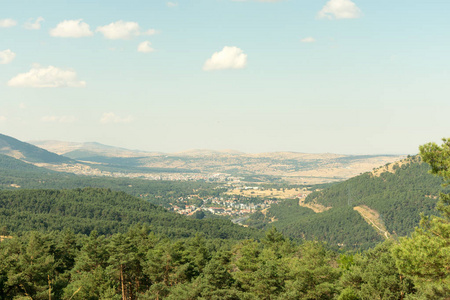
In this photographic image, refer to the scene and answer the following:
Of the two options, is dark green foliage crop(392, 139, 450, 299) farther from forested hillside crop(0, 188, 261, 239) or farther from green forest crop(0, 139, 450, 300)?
forested hillside crop(0, 188, 261, 239)

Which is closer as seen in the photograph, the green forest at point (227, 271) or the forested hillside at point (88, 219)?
the green forest at point (227, 271)

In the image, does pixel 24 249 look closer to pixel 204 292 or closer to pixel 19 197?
pixel 204 292

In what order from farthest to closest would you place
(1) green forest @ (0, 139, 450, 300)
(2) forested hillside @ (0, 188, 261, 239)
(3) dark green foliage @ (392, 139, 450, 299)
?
(2) forested hillside @ (0, 188, 261, 239) → (1) green forest @ (0, 139, 450, 300) → (3) dark green foliage @ (392, 139, 450, 299)

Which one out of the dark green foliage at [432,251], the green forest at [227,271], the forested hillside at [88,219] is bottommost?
the forested hillside at [88,219]

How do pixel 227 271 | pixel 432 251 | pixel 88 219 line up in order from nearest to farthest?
1. pixel 432 251
2. pixel 227 271
3. pixel 88 219

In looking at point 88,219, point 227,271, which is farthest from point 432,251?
point 88,219

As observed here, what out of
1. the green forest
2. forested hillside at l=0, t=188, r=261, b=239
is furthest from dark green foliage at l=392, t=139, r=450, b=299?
forested hillside at l=0, t=188, r=261, b=239

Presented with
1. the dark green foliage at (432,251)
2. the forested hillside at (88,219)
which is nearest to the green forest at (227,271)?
the dark green foliage at (432,251)

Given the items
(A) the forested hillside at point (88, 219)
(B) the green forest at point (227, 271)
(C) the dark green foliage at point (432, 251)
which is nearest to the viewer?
(C) the dark green foliage at point (432, 251)

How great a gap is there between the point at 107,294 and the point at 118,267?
A: 1145 cm

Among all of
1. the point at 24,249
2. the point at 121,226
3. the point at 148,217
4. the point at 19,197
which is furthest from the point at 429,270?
the point at 19,197

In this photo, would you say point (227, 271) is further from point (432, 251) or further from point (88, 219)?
point (88, 219)

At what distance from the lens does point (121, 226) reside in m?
165

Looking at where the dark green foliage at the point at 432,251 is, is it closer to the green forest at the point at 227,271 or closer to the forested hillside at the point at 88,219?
the green forest at the point at 227,271
